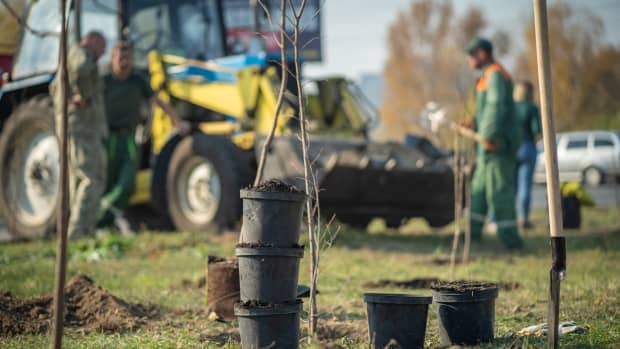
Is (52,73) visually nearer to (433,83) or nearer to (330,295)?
(330,295)

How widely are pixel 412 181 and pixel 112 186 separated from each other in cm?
350

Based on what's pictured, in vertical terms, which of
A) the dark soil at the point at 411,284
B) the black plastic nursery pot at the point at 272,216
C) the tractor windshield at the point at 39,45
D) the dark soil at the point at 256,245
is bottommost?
the dark soil at the point at 411,284

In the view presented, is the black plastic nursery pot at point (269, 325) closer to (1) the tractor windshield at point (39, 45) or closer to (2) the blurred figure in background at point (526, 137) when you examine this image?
(1) the tractor windshield at point (39, 45)

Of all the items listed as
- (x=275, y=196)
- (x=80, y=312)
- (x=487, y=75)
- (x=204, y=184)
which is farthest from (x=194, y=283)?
(x=487, y=75)

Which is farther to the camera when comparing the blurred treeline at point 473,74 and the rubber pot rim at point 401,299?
the blurred treeline at point 473,74

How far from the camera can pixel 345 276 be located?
23.0ft

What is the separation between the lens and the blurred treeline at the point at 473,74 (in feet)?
125

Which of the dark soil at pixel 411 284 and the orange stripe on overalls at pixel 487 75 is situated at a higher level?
the orange stripe on overalls at pixel 487 75

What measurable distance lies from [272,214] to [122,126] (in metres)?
6.53

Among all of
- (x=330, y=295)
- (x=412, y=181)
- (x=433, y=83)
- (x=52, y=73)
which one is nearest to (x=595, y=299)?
(x=330, y=295)

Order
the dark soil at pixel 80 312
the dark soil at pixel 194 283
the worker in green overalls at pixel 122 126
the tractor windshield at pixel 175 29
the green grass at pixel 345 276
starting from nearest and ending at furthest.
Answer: the green grass at pixel 345 276 < the dark soil at pixel 80 312 < the dark soil at pixel 194 283 < the worker in green overalls at pixel 122 126 < the tractor windshield at pixel 175 29

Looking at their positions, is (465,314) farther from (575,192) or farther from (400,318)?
(575,192)

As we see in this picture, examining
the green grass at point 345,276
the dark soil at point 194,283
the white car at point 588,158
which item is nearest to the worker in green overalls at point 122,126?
the green grass at point 345,276

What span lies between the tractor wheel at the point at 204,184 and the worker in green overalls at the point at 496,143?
2.59 m
